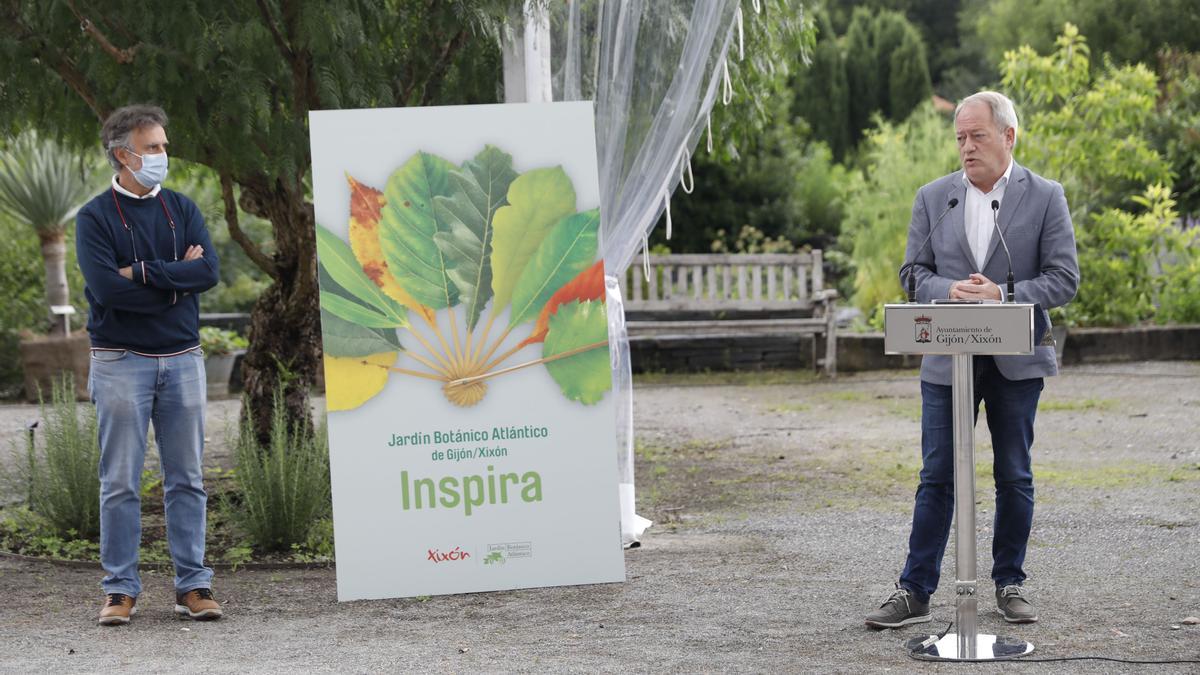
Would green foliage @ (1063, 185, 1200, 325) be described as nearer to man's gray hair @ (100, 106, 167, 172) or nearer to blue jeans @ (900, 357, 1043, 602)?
blue jeans @ (900, 357, 1043, 602)

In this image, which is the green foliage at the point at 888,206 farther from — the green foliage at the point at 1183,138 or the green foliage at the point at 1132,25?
the green foliage at the point at 1132,25

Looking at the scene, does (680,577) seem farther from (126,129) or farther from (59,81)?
(59,81)

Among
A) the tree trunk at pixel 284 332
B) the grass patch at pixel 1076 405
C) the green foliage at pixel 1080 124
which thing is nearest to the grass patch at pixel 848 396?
the grass patch at pixel 1076 405

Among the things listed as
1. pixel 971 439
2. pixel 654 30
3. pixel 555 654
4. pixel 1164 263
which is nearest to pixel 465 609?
pixel 555 654

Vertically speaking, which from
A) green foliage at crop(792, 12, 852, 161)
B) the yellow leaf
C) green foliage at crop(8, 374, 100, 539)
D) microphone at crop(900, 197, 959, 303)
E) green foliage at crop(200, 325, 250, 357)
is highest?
green foliage at crop(792, 12, 852, 161)

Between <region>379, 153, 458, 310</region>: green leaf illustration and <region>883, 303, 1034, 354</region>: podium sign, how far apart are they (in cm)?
180

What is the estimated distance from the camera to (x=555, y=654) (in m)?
4.76

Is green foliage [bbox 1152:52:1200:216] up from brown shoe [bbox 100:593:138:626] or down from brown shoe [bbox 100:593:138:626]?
up

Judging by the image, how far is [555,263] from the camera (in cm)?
561

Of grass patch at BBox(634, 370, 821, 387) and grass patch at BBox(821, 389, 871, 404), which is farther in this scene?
grass patch at BBox(634, 370, 821, 387)

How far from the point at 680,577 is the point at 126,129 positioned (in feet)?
8.85

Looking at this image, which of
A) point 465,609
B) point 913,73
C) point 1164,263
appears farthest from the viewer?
point 913,73

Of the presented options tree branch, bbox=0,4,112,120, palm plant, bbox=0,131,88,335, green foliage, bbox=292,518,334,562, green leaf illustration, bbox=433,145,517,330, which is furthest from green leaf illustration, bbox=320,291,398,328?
palm plant, bbox=0,131,88,335

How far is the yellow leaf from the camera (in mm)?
5441
